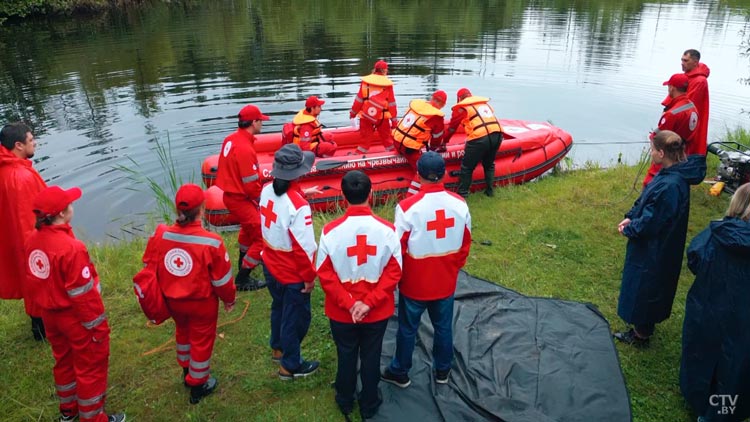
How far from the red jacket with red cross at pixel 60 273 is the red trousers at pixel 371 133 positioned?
17.8ft

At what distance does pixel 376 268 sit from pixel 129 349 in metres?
2.35

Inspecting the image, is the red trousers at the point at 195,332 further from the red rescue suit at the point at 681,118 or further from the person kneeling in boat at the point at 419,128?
the red rescue suit at the point at 681,118

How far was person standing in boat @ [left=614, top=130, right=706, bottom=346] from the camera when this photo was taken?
343 cm

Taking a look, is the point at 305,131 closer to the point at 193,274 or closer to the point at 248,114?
the point at 248,114

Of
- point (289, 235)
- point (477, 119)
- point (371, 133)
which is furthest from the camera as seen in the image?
point (371, 133)

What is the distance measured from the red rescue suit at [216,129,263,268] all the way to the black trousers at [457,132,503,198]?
139 inches

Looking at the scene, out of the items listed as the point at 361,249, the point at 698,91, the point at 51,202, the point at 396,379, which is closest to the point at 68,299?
the point at 51,202

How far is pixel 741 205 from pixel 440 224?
1.69 meters

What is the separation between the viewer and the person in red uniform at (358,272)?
2.87 m

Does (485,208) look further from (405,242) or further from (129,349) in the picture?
(129,349)

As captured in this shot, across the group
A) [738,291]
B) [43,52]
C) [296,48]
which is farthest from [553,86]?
[43,52]

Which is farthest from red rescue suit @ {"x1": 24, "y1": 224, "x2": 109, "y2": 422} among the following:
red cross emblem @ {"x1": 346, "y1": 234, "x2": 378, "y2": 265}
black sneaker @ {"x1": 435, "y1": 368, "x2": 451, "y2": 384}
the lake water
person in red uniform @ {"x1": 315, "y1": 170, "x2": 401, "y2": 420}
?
the lake water

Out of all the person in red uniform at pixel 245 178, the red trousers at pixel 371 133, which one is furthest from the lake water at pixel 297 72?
the person in red uniform at pixel 245 178

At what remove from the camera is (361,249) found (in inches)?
113
